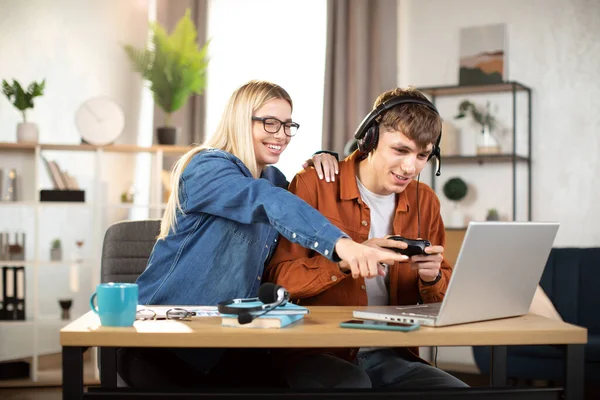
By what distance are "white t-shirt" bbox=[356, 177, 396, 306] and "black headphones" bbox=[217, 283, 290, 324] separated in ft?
1.58

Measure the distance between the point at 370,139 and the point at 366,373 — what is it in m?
0.64

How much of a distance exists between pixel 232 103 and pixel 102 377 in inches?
→ 32.7

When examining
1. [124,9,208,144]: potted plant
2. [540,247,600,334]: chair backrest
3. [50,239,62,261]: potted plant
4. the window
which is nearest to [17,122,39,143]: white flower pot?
[50,239,62,261]: potted plant

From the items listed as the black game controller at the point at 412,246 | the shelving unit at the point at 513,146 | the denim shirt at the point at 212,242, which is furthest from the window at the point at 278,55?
the black game controller at the point at 412,246

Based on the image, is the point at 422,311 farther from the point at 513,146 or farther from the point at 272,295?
the point at 513,146

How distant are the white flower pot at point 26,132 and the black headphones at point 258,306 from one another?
10.7 feet

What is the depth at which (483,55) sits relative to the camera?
4.87 meters

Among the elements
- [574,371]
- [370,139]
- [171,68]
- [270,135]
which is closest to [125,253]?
[270,135]

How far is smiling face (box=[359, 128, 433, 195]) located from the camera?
1.98 m

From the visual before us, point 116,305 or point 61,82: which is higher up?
point 61,82

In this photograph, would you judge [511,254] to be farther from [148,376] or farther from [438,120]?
[148,376]

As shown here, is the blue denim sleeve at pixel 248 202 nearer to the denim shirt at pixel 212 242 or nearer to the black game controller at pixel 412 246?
the denim shirt at pixel 212 242

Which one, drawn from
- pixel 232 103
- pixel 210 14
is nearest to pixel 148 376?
pixel 232 103

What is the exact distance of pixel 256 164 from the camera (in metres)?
2.06
